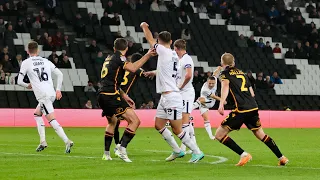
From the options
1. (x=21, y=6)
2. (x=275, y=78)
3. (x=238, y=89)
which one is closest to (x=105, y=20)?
(x=21, y=6)

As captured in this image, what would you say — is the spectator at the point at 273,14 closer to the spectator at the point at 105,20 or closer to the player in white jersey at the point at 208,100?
the spectator at the point at 105,20

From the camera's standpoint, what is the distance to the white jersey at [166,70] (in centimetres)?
1514

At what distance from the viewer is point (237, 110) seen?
15.2 metres

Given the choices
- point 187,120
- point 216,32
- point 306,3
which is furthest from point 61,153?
point 306,3

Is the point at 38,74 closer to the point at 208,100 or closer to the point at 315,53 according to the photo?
the point at 208,100

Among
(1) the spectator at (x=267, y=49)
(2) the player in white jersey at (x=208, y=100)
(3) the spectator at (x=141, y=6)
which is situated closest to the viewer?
(2) the player in white jersey at (x=208, y=100)

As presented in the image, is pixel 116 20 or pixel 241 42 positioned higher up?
pixel 116 20

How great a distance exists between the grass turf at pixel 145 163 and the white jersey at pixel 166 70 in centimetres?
147

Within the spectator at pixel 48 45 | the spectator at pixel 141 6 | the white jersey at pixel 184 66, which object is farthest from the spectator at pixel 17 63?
the white jersey at pixel 184 66

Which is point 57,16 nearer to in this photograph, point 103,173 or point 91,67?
→ point 91,67

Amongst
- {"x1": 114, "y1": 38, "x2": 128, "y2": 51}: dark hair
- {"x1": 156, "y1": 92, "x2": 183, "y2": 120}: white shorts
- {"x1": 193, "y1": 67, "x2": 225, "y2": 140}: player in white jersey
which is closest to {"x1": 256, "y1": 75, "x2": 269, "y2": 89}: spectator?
{"x1": 193, "y1": 67, "x2": 225, "y2": 140}: player in white jersey

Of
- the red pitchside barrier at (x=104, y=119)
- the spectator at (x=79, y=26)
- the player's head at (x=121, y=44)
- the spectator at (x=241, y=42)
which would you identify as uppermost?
the player's head at (x=121, y=44)

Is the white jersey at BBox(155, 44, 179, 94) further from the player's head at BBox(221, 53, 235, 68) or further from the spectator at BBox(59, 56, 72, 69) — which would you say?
the spectator at BBox(59, 56, 72, 69)

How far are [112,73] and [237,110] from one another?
8.15 ft
